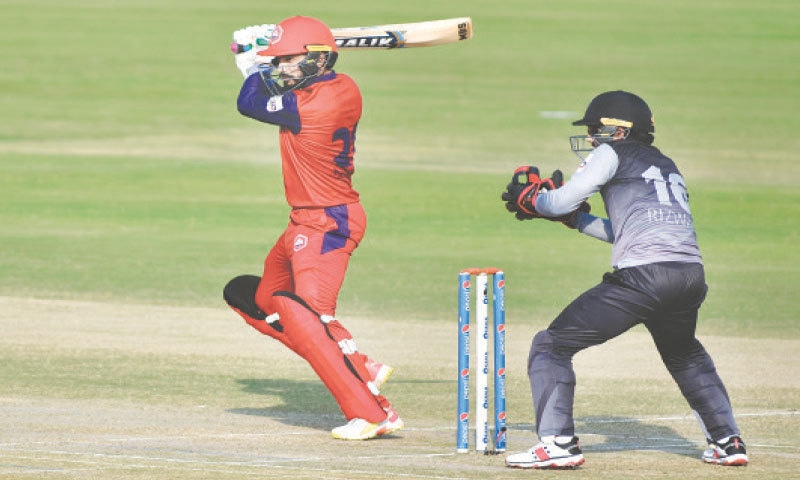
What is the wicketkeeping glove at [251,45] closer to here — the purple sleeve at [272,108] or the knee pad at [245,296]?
the purple sleeve at [272,108]

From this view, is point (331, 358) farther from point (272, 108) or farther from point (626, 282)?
point (626, 282)

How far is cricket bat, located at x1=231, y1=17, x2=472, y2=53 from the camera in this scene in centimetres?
939

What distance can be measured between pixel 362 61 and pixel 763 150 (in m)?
14.7

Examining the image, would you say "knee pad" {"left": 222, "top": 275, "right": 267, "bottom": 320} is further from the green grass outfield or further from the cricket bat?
the cricket bat

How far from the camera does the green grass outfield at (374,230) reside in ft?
27.2

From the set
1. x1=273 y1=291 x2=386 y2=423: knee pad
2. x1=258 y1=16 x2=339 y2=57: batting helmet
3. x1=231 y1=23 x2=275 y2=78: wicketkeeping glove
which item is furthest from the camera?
x1=231 y1=23 x2=275 y2=78: wicketkeeping glove

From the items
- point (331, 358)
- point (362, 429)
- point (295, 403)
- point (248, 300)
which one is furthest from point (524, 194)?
point (295, 403)

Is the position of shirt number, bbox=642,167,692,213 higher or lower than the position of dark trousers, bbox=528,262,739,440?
higher

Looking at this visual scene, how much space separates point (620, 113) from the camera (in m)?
7.57

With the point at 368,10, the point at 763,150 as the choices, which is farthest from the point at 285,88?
the point at 368,10

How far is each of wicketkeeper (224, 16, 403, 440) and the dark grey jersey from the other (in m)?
1.36

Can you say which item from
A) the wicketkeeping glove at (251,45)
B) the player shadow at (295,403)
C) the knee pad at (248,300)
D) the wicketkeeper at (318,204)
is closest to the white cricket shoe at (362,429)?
the wicketkeeper at (318,204)

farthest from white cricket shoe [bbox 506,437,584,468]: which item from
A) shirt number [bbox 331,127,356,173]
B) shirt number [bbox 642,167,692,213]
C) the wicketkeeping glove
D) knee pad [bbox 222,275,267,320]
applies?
the wicketkeeping glove

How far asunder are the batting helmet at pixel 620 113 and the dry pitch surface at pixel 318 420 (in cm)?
156
